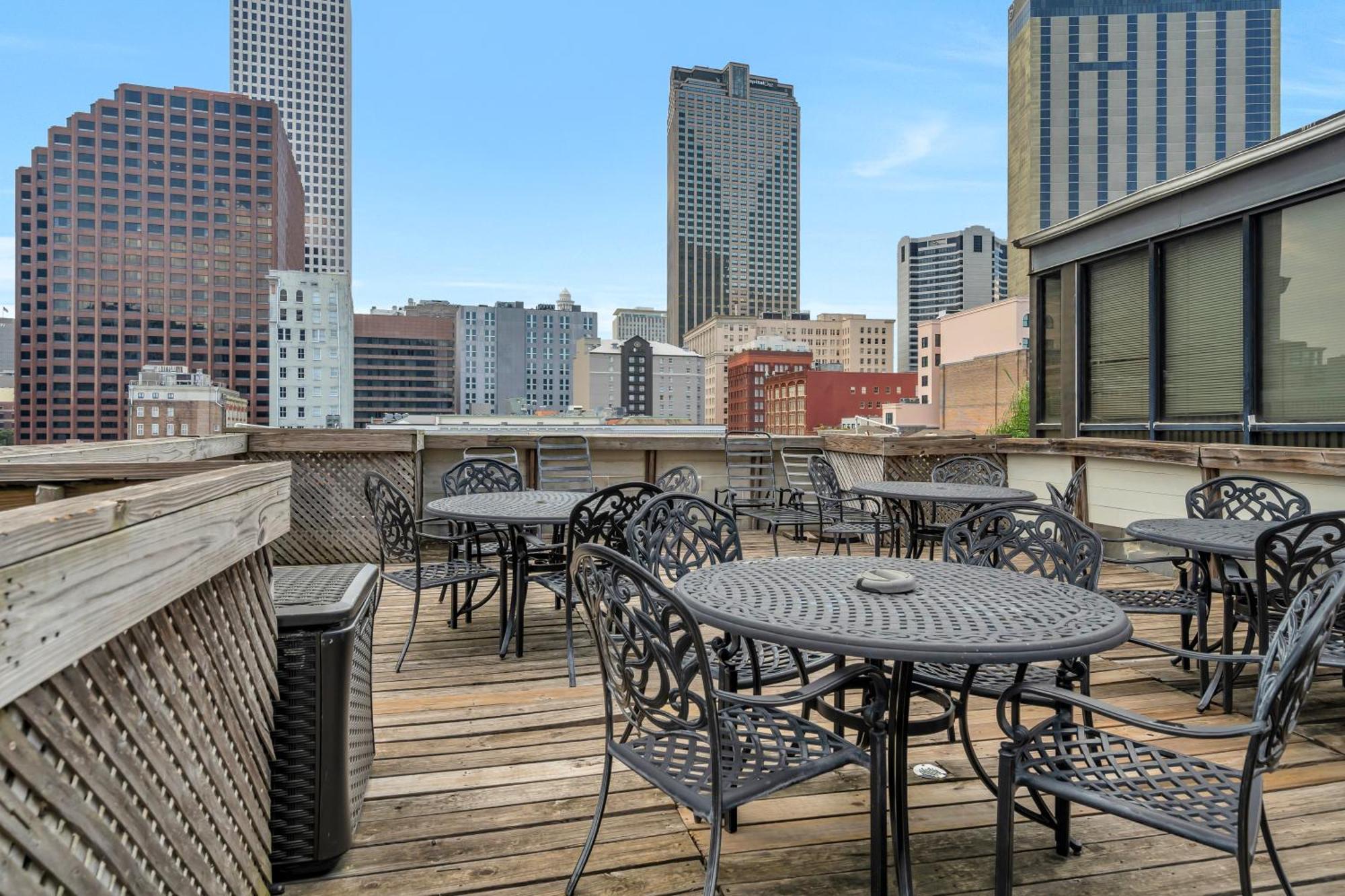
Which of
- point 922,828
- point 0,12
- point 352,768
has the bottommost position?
point 922,828

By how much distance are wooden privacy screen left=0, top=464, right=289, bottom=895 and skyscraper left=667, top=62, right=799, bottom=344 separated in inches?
4646

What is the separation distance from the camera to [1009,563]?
2.42 meters

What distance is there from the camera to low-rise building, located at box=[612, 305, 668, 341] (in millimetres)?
129500

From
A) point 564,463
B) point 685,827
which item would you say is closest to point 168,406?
point 564,463

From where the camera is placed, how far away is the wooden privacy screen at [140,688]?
2.43ft

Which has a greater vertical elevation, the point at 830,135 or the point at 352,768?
the point at 830,135

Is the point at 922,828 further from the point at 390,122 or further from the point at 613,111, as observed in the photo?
the point at 390,122

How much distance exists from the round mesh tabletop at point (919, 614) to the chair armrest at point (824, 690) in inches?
4.5

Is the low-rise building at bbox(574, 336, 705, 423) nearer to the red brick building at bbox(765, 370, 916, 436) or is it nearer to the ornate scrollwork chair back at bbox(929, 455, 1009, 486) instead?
the red brick building at bbox(765, 370, 916, 436)

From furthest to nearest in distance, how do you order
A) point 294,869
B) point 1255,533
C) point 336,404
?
point 336,404
point 1255,533
point 294,869

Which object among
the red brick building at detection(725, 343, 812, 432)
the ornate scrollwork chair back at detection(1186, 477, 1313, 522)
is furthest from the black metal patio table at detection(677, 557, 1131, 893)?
the red brick building at detection(725, 343, 812, 432)

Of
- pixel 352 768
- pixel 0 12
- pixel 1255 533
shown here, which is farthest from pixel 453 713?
pixel 0 12

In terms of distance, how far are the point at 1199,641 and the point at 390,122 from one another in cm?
12683

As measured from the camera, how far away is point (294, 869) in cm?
165
